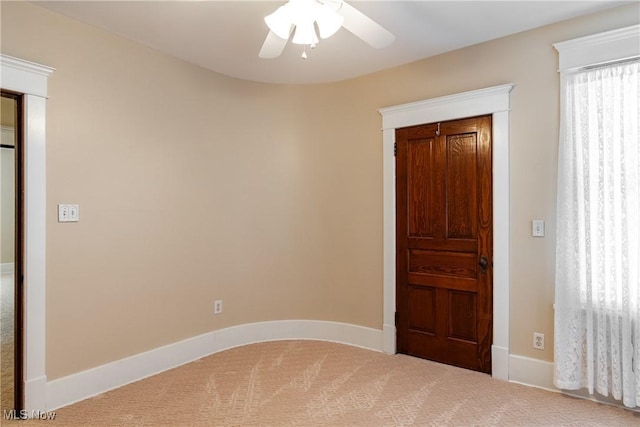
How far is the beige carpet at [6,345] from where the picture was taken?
2561mm

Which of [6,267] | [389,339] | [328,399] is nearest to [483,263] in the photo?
[389,339]

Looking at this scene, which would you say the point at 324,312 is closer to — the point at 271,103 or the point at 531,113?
the point at 271,103

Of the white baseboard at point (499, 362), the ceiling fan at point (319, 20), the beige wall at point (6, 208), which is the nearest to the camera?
the ceiling fan at point (319, 20)

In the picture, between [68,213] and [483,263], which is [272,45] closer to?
[68,213]

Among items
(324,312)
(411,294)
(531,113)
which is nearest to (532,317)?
(411,294)

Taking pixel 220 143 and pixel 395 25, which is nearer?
pixel 395 25

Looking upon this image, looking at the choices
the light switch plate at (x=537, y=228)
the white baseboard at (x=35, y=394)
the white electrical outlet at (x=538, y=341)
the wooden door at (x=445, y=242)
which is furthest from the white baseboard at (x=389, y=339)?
the white baseboard at (x=35, y=394)

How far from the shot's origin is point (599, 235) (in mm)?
2488

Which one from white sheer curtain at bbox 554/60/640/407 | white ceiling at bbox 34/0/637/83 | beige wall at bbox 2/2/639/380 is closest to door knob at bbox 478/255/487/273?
beige wall at bbox 2/2/639/380

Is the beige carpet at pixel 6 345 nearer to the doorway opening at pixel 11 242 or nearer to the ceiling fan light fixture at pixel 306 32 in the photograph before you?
the doorway opening at pixel 11 242

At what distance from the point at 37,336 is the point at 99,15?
2.10 metres

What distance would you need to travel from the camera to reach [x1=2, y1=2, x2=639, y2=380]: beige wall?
260 centimetres

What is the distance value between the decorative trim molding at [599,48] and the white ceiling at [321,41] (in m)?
0.19

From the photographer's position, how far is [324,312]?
12.9ft
